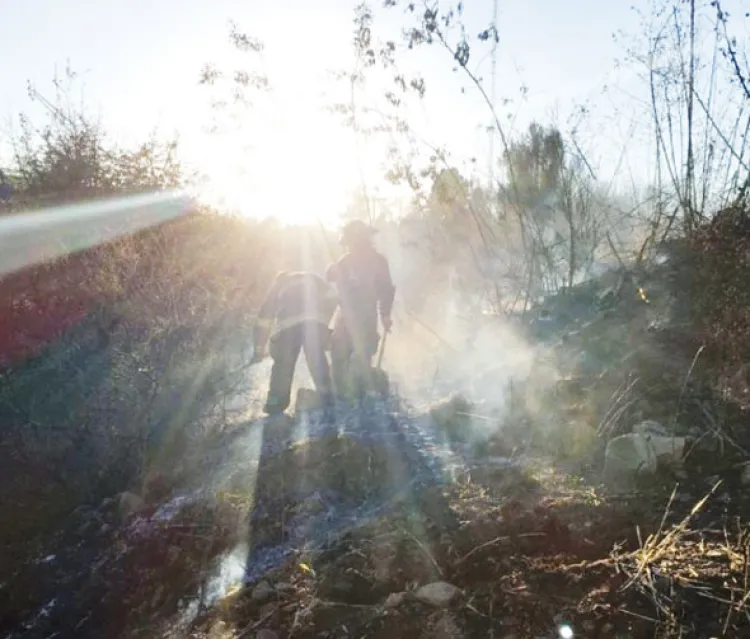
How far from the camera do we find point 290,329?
5777 mm

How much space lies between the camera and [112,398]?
501 cm

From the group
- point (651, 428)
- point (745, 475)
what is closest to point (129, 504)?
point (651, 428)

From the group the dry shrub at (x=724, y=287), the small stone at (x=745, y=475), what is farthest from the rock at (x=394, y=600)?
the dry shrub at (x=724, y=287)

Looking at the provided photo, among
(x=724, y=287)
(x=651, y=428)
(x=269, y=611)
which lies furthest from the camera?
(x=724, y=287)

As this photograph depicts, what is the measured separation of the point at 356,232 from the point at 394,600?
176 inches

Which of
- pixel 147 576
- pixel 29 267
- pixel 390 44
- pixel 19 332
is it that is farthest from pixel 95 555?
pixel 390 44

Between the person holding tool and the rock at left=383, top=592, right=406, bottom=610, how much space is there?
13.4ft

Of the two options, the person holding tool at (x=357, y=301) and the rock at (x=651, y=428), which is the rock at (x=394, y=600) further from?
the person holding tool at (x=357, y=301)

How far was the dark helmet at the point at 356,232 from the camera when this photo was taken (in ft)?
20.4

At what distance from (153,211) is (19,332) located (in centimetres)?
275

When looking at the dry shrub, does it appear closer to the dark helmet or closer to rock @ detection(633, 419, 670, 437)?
rock @ detection(633, 419, 670, 437)

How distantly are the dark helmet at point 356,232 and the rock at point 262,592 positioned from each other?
4181 millimetres

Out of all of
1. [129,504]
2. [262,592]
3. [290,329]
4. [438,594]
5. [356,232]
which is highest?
[356,232]

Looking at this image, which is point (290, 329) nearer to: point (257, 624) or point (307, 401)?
point (307, 401)
